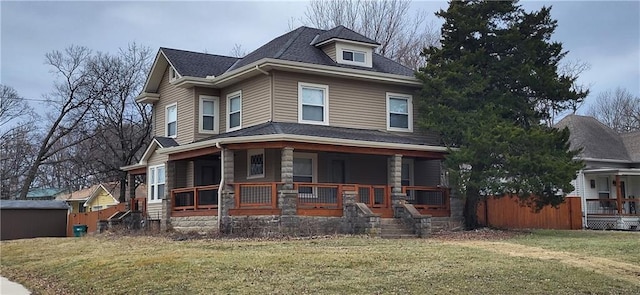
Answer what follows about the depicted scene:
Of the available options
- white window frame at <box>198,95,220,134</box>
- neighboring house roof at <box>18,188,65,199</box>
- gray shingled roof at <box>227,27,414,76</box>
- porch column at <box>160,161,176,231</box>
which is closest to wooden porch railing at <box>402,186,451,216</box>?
gray shingled roof at <box>227,27,414,76</box>

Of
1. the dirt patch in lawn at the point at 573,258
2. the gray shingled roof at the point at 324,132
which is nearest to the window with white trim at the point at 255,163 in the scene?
the gray shingled roof at the point at 324,132

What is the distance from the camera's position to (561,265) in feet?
42.9

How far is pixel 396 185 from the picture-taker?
2195cm

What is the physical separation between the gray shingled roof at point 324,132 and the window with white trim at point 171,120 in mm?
3027

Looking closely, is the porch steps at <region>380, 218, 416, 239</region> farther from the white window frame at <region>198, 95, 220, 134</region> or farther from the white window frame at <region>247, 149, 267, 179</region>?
the white window frame at <region>198, 95, 220, 134</region>

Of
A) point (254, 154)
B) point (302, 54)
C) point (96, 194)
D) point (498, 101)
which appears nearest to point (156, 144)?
point (254, 154)

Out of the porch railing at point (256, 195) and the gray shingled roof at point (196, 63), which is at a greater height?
the gray shingled roof at point (196, 63)

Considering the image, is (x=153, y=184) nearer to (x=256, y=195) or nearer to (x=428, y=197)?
(x=256, y=195)

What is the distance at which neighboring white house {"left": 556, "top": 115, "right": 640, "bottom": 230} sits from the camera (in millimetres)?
29906

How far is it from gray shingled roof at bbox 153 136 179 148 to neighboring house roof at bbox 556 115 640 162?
18829 mm

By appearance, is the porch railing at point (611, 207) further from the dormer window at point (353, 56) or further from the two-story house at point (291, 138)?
the dormer window at point (353, 56)

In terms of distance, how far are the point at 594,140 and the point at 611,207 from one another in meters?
3.88

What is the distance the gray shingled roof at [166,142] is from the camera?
25875 millimetres

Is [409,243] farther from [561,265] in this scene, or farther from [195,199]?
[195,199]
